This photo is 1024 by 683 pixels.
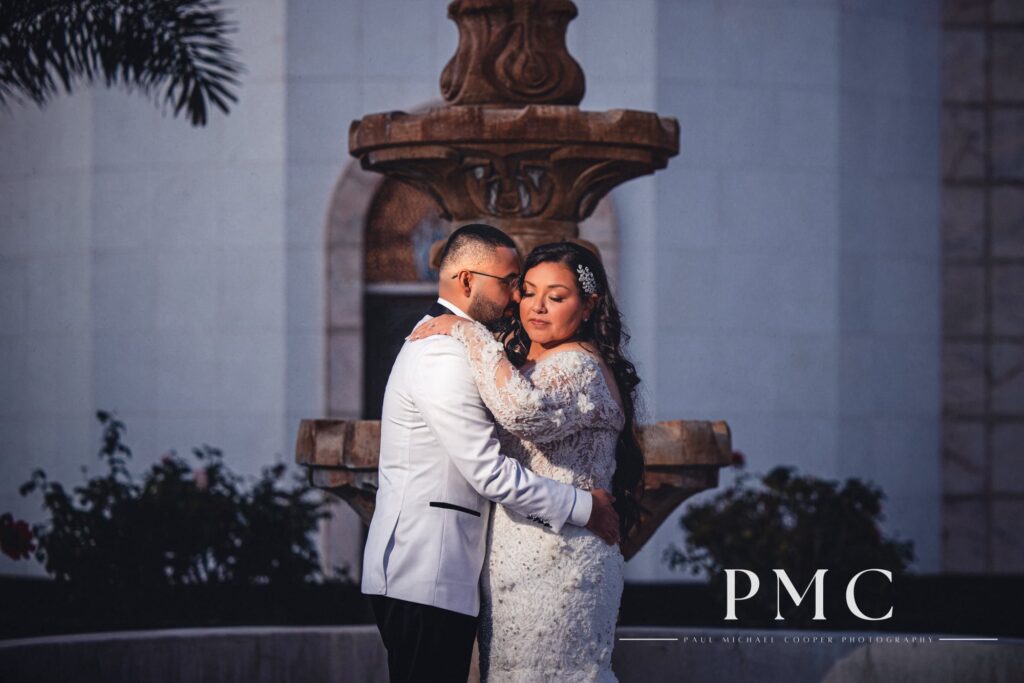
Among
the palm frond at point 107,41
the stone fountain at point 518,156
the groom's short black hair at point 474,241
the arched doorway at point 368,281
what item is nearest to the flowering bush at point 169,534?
the palm frond at point 107,41

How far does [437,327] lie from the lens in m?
4.43

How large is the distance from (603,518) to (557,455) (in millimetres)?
209

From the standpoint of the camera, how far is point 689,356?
11305mm

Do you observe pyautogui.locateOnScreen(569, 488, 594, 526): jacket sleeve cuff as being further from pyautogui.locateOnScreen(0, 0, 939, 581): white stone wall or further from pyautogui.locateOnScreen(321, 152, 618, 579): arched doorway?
pyautogui.locateOnScreen(321, 152, 618, 579): arched doorway

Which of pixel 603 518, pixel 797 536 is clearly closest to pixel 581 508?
pixel 603 518

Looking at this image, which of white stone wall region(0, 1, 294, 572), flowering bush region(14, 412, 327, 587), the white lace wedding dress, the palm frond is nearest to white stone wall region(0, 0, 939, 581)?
white stone wall region(0, 1, 294, 572)

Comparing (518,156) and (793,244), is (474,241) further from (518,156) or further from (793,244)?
(793,244)

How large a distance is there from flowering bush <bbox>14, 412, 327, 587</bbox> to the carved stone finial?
3223 mm

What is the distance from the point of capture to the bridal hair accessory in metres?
4.44

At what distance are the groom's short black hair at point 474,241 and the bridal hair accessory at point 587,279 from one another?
0.79 feet

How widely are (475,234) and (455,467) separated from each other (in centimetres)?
66

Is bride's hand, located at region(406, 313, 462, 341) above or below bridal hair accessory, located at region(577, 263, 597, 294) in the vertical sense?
below

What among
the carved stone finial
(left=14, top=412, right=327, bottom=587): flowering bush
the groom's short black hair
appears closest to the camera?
the groom's short black hair

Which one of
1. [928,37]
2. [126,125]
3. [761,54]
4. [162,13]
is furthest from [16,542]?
[928,37]
